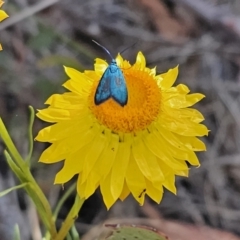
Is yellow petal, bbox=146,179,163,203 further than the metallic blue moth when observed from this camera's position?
Yes

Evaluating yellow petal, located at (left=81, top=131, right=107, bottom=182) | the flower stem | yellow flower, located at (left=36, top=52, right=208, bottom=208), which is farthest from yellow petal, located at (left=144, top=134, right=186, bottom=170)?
the flower stem

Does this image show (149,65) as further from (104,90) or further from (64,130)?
(104,90)

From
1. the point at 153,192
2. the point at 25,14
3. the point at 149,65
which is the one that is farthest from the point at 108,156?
the point at 149,65

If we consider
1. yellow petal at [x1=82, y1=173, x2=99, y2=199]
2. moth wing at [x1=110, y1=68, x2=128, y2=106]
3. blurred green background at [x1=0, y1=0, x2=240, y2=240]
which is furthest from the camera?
blurred green background at [x1=0, y1=0, x2=240, y2=240]

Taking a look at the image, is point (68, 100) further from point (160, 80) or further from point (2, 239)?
point (2, 239)

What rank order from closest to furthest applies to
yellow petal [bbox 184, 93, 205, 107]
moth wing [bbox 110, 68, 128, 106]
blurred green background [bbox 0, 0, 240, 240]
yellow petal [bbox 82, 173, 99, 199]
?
moth wing [bbox 110, 68, 128, 106] < yellow petal [bbox 82, 173, 99, 199] < yellow petal [bbox 184, 93, 205, 107] < blurred green background [bbox 0, 0, 240, 240]

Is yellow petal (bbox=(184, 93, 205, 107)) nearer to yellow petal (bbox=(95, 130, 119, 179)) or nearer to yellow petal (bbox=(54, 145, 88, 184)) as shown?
yellow petal (bbox=(95, 130, 119, 179))

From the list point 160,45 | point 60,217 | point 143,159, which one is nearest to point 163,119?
point 143,159

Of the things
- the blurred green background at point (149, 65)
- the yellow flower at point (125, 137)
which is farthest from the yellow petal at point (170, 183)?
the blurred green background at point (149, 65)
